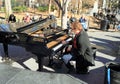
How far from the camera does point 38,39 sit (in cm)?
688

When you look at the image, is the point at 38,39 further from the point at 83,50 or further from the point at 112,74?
the point at 112,74

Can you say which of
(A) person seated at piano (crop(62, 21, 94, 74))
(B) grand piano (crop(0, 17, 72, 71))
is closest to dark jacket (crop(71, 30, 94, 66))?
(A) person seated at piano (crop(62, 21, 94, 74))

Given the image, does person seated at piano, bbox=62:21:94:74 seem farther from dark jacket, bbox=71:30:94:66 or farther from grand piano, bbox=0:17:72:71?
grand piano, bbox=0:17:72:71

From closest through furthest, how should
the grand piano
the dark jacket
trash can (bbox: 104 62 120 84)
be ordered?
trash can (bbox: 104 62 120 84) → the dark jacket → the grand piano

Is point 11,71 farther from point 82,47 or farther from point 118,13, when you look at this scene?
point 118,13

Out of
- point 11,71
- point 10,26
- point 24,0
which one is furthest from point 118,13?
point 11,71

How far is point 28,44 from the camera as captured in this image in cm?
713

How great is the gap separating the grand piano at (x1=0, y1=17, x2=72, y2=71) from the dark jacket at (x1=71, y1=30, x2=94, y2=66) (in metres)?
0.61

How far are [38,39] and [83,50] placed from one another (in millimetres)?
1169

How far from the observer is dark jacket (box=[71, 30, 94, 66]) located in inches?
259

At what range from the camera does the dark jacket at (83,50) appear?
6.57m

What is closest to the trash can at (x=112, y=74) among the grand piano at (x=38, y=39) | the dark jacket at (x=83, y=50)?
the dark jacket at (x=83, y=50)

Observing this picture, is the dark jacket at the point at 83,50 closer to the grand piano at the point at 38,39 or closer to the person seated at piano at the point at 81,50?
the person seated at piano at the point at 81,50

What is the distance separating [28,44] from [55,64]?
1.61m
